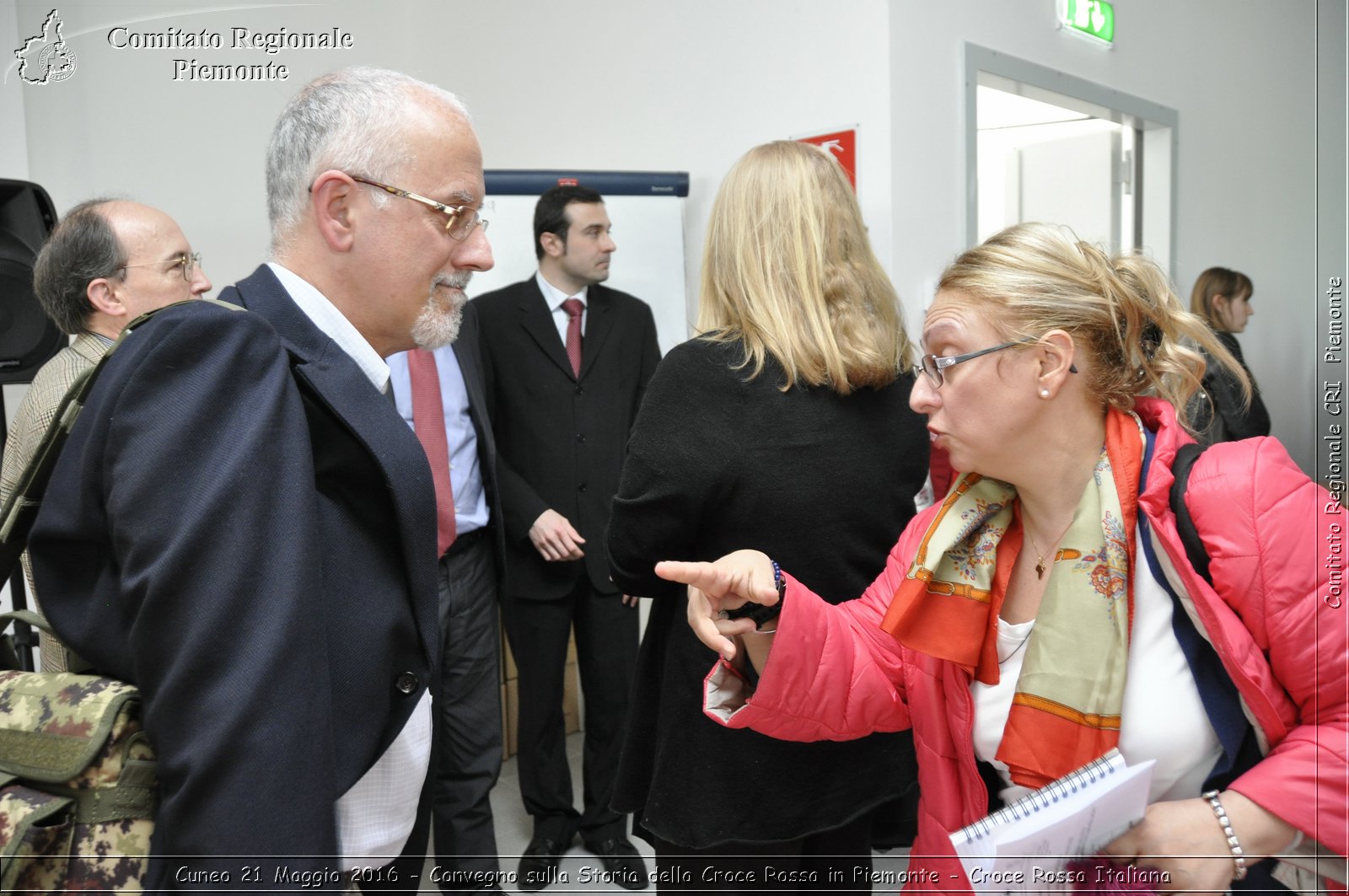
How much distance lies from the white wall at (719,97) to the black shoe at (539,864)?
2.06 metres

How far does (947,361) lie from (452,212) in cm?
67

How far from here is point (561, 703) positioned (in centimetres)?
296

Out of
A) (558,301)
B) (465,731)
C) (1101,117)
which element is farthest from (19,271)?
(1101,117)

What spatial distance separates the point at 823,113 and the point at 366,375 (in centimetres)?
245

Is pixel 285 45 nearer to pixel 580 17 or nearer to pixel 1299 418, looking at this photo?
pixel 580 17

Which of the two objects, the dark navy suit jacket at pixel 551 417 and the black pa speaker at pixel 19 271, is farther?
the dark navy suit jacket at pixel 551 417

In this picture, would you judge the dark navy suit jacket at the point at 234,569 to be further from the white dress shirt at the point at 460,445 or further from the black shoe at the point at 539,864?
the black shoe at the point at 539,864

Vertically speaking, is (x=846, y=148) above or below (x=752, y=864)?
above

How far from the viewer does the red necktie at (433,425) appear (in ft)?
7.93

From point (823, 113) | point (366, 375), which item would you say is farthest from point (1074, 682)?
point (823, 113)

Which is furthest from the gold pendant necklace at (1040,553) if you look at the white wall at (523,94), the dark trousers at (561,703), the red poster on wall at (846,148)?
the red poster on wall at (846,148)

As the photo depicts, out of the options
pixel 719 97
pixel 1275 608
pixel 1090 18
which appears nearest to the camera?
pixel 1275 608

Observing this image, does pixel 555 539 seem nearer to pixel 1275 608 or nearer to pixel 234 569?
pixel 234 569

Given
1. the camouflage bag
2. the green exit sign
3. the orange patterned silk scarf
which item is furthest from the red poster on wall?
the camouflage bag
